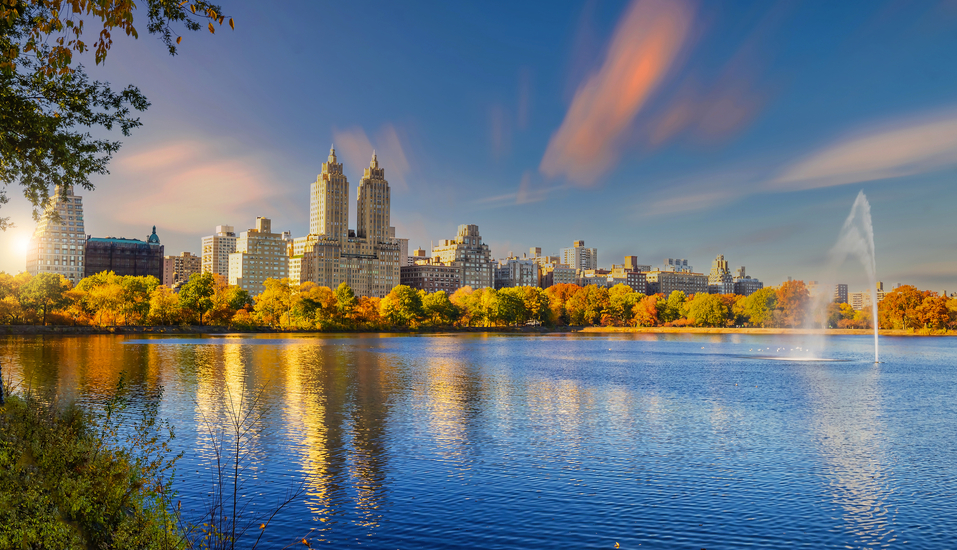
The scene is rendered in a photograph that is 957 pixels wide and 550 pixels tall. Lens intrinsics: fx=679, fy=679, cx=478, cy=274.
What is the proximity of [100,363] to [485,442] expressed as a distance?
192 ft

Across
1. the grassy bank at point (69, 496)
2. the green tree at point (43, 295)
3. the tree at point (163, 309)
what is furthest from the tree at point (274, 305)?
the grassy bank at point (69, 496)

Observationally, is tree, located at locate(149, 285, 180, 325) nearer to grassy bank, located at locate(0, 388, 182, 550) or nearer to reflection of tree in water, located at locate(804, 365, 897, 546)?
reflection of tree in water, located at locate(804, 365, 897, 546)

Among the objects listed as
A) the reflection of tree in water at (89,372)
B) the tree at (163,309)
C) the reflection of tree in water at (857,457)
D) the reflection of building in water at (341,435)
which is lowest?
the reflection of tree in water at (857,457)

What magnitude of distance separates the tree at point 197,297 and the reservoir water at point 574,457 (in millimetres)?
106667

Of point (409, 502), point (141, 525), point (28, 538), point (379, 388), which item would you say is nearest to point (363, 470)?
point (409, 502)

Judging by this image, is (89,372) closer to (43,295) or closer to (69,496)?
(69,496)

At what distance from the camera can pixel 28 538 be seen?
42.5ft

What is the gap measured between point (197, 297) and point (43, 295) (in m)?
33.9

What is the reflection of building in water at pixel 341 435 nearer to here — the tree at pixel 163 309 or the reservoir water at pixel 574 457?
the reservoir water at pixel 574 457

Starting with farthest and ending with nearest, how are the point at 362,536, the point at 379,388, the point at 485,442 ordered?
the point at 379,388 → the point at 485,442 → the point at 362,536

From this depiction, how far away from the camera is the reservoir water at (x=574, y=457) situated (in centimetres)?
2177

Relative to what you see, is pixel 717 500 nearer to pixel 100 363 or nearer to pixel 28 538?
pixel 28 538

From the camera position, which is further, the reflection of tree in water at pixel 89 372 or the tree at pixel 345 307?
the tree at pixel 345 307

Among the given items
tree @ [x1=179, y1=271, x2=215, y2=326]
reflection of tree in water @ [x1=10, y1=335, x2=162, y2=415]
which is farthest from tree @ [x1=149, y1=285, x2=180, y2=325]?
reflection of tree in water @ [x1=10, y1=335, x2=162, y2=415]
